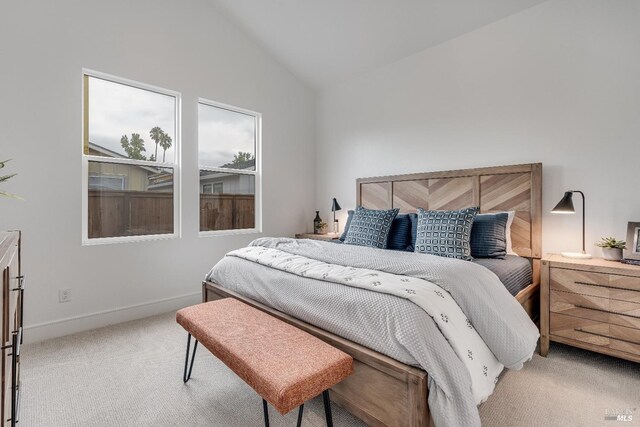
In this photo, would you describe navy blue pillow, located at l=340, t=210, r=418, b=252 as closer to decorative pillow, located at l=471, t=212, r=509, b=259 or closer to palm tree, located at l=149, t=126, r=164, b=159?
decorative pillow, located at l=471, t=212, r=509, b=259

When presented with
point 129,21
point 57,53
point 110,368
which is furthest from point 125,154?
point 110,368

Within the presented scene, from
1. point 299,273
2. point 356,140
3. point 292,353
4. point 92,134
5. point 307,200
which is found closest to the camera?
point 292,353

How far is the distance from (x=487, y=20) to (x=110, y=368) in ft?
13.9

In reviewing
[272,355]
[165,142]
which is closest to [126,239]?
[165,142]

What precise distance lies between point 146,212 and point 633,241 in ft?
13.5

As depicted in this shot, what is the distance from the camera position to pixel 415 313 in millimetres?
1415

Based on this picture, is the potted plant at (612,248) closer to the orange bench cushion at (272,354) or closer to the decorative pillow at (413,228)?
the decorative pillow at (413,228)

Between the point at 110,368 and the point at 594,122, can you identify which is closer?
the point at 110,368

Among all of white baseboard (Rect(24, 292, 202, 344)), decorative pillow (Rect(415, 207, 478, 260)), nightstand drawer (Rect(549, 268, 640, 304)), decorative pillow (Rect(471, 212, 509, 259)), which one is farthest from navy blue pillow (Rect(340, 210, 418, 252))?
white baseboard (Rect(24, 292, 202, 344))

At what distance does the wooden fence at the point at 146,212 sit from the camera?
9.90ft

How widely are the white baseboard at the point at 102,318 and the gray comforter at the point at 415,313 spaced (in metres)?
1.35

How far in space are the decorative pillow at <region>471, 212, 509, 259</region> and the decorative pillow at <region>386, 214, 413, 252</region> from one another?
1.78 feet

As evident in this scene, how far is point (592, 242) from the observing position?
8.43ft

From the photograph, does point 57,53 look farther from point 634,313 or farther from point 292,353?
point 634,313
